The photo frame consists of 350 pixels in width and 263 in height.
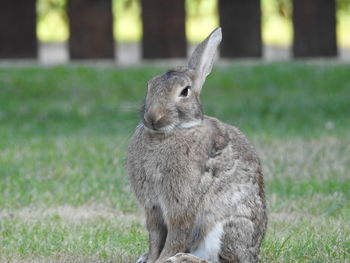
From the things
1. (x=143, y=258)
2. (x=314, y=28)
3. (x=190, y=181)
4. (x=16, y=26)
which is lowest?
(x=143, y=258)

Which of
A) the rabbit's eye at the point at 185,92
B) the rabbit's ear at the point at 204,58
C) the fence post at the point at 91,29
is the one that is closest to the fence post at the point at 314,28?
the fence post at the point at 91,29

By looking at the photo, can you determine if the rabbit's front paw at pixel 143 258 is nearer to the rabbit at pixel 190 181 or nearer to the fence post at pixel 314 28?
the rabbit at pixel 190 181

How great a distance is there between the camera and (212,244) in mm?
4691

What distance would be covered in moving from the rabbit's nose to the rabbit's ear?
1.18 feet

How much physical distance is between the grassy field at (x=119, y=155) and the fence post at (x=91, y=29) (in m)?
0.65

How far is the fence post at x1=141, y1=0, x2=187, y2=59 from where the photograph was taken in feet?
42.1

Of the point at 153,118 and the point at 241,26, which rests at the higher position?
the point at 241,26

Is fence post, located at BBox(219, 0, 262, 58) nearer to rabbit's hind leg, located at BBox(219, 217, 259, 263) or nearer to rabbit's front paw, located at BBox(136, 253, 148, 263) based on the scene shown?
rabbit's front paw, located at BBox(136, 253, 148, 263)

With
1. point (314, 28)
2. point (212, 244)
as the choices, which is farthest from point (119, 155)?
point (314, 28)

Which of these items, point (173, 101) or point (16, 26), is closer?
point (173, 101)

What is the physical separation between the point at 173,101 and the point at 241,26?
8635 millimetres

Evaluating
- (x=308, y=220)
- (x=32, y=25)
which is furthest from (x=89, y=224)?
(x=32, y=25)

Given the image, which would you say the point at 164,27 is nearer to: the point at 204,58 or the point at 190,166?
the point at 204,58

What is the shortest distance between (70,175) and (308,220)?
223cm
